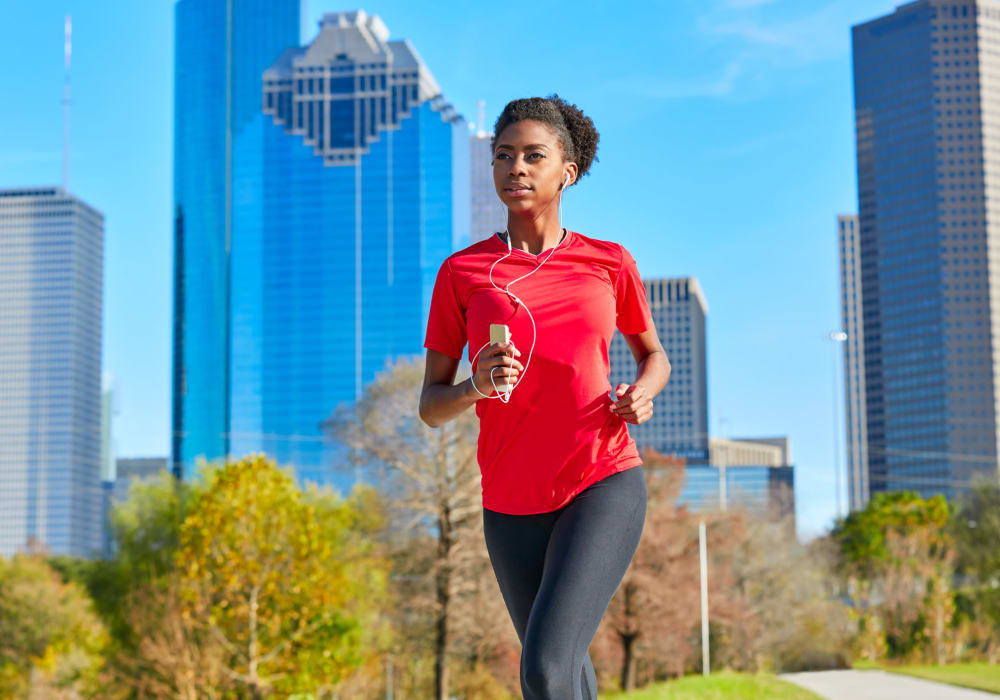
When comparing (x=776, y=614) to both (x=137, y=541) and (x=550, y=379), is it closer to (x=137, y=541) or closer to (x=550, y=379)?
(x=137, y=541)

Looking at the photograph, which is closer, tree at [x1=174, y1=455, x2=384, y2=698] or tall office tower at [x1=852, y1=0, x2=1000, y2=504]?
tree at [x1=174, y1=455, x2=384, y2=698]

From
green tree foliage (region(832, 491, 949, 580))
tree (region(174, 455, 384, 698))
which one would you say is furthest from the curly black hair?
green tree foliage (region(832, 491, 949, 580))

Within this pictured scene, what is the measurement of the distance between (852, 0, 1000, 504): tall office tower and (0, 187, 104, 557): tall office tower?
110550 mm

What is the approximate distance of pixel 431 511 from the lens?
79.9ft

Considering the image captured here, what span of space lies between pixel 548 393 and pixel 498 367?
0.66 ft

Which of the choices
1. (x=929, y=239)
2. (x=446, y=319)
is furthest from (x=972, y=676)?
(x=929, y=239)

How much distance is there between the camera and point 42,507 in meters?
164

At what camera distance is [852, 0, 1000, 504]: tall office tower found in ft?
411

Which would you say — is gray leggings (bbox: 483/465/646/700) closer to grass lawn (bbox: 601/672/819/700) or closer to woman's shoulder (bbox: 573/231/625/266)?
woman's shoulder (bbox: 573/231/625/266)

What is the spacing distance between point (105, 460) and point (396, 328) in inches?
3017

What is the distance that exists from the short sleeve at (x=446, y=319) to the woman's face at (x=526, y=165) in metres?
0.28

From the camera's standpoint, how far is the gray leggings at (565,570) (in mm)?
2807

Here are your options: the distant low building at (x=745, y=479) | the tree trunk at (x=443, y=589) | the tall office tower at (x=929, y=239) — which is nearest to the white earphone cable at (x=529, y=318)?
the tree trunk at (x=443, y=589)

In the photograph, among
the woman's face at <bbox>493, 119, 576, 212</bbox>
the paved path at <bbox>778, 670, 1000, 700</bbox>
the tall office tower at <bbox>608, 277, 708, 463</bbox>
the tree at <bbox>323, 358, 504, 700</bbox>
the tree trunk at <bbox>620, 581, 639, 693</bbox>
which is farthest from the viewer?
the tall office tower at <bbox>608, 277, 708, 463</bbox>
